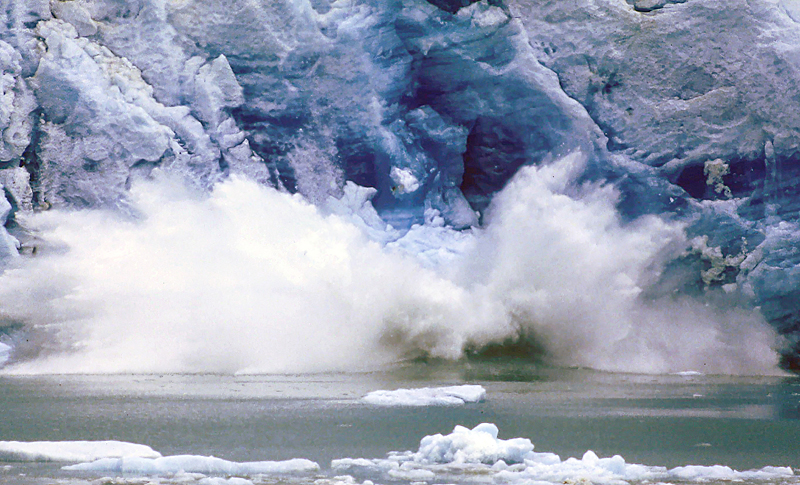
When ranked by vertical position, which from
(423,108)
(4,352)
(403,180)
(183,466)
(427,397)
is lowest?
(183,466)

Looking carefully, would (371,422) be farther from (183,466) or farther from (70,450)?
(70,450)

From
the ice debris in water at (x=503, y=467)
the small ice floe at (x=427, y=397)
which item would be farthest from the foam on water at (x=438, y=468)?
the small ice floe at (x=427, y=397)

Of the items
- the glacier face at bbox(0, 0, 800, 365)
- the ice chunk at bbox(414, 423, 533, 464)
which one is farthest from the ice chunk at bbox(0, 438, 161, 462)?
the glacier face at bbox(0, 0, 800, 365)

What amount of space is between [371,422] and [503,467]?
3197mm

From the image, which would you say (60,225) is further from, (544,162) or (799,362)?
(799,362)

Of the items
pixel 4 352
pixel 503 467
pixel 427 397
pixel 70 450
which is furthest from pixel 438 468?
pixel 4 352

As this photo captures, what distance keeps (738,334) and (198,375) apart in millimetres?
12470

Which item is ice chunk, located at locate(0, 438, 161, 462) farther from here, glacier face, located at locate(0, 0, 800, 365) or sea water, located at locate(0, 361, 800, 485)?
glacier face, located at locate(0, 0, 800, 365)

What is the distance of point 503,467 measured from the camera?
8.95 metres

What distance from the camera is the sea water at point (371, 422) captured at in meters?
8.69

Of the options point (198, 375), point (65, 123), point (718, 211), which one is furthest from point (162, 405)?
point (718, 211)

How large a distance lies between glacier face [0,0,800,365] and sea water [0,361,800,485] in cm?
459

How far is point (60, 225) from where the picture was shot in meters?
20.0

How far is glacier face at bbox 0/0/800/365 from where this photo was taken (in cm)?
2041
